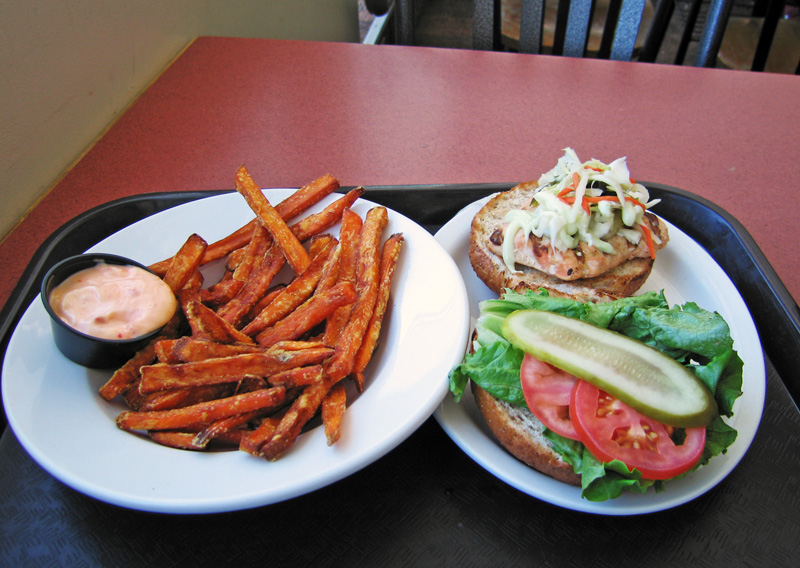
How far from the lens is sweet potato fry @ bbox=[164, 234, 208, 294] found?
1368 millimetres

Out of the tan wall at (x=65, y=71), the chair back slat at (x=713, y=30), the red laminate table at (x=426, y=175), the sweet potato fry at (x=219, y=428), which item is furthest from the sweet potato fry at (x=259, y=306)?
the chair back slat at (x=713, y=30)

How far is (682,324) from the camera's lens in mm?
1186

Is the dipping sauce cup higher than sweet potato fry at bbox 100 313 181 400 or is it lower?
higher

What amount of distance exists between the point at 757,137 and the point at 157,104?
113 inches

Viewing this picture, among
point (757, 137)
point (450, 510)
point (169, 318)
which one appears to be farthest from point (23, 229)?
point (757, 137)

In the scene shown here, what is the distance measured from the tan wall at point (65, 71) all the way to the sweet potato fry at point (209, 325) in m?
1.30

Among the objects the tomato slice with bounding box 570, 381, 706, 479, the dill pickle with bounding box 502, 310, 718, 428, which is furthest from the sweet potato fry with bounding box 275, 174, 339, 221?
the tomato slice with bounding box 570, 381, 706, 479

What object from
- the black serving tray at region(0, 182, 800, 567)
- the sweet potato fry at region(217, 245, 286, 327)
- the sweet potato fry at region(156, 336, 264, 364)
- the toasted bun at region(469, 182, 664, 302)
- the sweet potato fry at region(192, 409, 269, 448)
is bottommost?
the black serving tray at region(0, 182, 800, 567)

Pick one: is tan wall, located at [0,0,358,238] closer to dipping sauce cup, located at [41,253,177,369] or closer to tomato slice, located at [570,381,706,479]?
dipping sauce cup, located at [41,253,177,369]

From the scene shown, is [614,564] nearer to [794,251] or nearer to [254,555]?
[254,555]

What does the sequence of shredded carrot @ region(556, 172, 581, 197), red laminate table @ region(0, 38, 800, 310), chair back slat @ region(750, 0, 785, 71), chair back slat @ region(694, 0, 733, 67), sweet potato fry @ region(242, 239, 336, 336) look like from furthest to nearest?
chair back slat @ region(750, 0, 785, 71), chair back slat @ region(694, 0, 733, 67), red laminate table @ region(0, 38, 800, 310), shredded carrot @ region(556, 172, 581, 197), sweet potato fry @ region(242, 239, 336, 336)

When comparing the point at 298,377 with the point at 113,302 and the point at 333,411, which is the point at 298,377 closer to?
the point at 333,411

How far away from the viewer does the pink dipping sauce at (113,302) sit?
3.96 ft

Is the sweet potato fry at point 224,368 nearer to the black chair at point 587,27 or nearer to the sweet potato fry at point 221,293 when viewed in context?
the sweet potato fry at point 221,293
